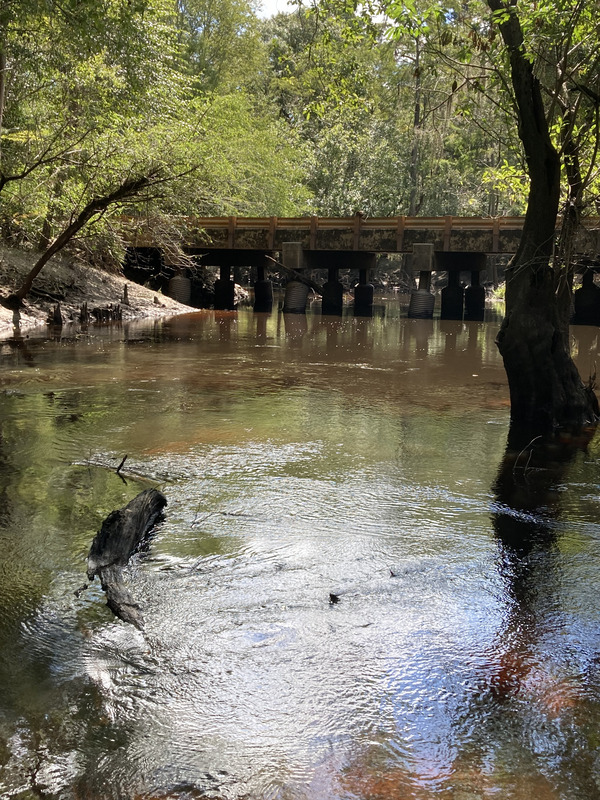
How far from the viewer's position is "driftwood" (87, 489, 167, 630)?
5.42 meters

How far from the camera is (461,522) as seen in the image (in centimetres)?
745

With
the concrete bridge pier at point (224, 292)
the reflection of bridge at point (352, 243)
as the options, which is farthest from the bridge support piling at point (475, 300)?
the concrete bridge pier at point (224, 292)

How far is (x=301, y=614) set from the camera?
5.44 meters

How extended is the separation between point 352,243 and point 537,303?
2184 cm

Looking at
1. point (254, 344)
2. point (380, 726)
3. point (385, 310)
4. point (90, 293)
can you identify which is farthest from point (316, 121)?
point (380, 726)

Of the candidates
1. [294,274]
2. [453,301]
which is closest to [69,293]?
[294,274]

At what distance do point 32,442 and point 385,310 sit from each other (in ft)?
106

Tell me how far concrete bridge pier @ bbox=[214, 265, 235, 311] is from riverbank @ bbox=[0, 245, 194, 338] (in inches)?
153

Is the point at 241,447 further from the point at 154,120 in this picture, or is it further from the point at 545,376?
the point at 154,120

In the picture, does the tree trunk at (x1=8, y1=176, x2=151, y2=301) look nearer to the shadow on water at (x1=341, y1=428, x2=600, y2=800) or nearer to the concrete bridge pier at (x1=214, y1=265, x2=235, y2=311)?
the shadow on water at (x1=341, y1=428, x2=600, y2=800)

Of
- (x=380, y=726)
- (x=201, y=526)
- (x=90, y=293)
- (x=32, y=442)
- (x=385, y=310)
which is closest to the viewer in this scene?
(x=380, y=726)

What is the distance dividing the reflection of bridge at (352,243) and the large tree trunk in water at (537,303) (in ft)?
61.6

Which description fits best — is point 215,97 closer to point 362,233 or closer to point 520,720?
point 362,233

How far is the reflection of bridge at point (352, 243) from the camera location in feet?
100
